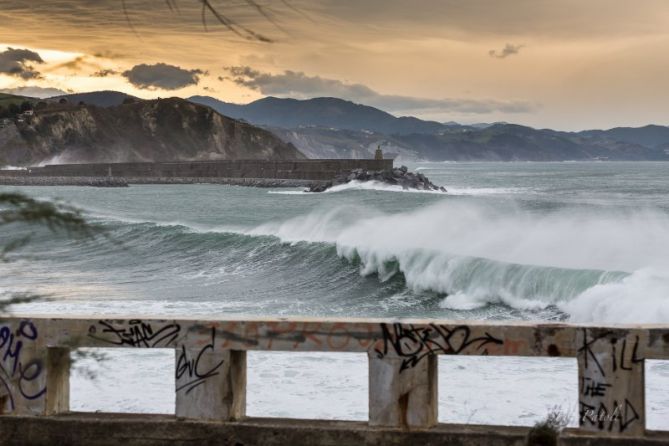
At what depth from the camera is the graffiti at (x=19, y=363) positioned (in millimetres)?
5293

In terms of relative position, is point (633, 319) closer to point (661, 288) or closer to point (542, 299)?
point (661, 288)

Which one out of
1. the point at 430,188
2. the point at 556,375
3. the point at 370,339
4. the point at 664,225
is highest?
the point at 430,188

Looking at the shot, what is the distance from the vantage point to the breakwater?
104 metres

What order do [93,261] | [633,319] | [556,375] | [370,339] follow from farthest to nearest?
[93,261] → [633,319] → [556,375] → [370,339]

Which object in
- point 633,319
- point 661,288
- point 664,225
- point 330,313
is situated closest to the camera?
point 633,319

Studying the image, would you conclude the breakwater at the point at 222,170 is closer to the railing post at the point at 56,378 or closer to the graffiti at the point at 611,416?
the railing post at the point at 56,378

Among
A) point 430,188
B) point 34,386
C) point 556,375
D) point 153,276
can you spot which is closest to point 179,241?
point 153,276

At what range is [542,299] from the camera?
15.8 m

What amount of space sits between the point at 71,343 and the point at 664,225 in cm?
2376

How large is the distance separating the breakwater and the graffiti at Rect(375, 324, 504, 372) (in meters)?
93.1

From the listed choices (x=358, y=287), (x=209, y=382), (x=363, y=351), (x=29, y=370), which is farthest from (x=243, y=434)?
(x=358, y=287)

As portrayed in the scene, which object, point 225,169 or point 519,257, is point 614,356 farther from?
point 225,169

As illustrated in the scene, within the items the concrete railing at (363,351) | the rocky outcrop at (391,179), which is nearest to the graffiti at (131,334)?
the concrete railing at (363,351)

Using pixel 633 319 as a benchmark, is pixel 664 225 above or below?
above
